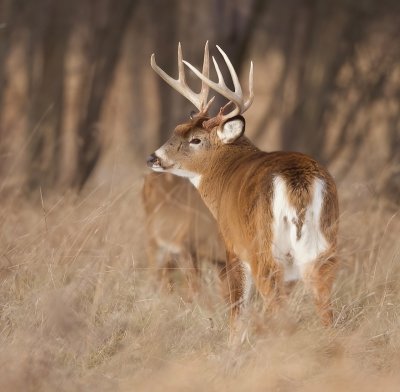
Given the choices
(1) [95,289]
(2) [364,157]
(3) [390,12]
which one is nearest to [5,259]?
(1) [95,289]

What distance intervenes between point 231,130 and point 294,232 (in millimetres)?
1600

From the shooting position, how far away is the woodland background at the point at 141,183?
20.2 ft

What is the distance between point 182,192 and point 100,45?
7.33 meters

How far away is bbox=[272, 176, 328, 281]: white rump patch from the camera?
21.5ft

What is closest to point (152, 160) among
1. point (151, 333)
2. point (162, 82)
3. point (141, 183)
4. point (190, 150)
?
point (190, 150)

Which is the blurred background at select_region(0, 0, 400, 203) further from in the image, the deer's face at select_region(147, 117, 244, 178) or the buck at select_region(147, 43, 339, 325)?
the buck at select_region(147, 43, 339, 325)

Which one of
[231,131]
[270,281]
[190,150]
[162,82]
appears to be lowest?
[270,281]

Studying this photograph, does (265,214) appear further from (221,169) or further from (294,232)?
(221,169)

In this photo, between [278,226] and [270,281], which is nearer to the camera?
[278,226]

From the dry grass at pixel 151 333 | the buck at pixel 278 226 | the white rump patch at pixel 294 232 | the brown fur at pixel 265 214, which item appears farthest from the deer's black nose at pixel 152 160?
the white rump patch at pixel 294 232

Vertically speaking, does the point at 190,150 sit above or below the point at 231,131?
below

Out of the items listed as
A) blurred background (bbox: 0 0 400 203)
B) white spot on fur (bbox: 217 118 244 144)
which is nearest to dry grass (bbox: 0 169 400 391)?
white spot on fur (bbox: 217 118 244 144)

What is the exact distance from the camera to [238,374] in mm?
6043

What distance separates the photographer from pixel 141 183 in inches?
422
